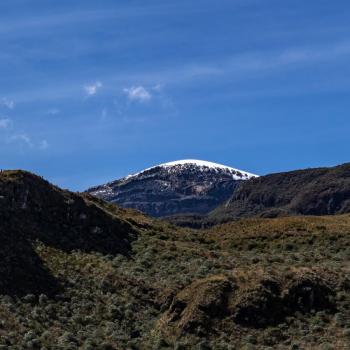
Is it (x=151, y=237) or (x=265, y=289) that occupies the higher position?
(x=151, y=237)

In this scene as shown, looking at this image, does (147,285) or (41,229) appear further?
(41,229)

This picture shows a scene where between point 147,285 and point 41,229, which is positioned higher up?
point 41,229

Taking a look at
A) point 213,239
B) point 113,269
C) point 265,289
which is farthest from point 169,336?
point 213,239

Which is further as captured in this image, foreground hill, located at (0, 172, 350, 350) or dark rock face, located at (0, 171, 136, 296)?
dark rock face, located at (0, 171, 136, 296)

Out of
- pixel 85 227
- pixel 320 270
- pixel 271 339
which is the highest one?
pixel 85 227

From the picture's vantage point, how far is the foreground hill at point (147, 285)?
3997cm

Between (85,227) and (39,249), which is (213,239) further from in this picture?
(39,249)

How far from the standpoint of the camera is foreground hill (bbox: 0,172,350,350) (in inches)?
1574

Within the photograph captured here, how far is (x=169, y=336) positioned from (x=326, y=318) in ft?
28.9

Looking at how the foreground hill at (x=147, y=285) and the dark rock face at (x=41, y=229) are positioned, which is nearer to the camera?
the foreground hill at (x=147, y=285)

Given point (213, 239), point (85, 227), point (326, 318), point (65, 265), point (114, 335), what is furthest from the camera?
point (213, 239)

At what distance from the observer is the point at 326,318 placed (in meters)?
42.5

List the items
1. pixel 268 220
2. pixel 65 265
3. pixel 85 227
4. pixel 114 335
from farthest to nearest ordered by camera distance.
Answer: pixel 268 220, pixel 85 227, pixel 65 265, pixel 114 335

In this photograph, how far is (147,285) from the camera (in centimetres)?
4925
